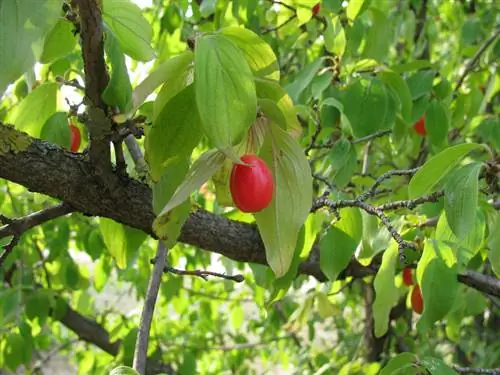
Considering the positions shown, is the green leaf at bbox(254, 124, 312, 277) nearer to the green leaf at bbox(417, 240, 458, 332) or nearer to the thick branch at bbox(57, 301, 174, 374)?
the green leaf at bbox(417, 240, 458, 332)

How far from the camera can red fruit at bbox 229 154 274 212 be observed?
2.66 feet

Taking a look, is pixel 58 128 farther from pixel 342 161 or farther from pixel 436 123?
pixel 436 123

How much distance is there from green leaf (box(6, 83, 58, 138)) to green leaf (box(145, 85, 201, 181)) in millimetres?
425

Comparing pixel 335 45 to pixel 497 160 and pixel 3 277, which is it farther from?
pixel 3 277

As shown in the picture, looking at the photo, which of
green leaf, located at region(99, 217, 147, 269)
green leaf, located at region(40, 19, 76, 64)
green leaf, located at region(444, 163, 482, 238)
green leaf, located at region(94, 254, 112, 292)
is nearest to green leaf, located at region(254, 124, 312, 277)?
green leaf, located at region(444, 163, 482, 238)

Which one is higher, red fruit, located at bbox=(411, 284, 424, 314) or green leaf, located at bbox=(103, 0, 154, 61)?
green leaf, located at bbox=(103, 0, 154, 61)

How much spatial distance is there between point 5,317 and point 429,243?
1.51 metres

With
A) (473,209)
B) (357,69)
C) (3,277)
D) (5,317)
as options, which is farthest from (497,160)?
(3,277)

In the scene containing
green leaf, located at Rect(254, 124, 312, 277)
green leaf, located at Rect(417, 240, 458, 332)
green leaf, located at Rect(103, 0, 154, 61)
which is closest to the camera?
green leaf, located at Rect(254, 124, 312, 277)

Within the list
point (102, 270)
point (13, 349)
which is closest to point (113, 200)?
point (13, 349)

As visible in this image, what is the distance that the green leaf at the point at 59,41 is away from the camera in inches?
39.8

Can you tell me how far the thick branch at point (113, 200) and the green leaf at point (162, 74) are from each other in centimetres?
29

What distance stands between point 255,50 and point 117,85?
0.53ft

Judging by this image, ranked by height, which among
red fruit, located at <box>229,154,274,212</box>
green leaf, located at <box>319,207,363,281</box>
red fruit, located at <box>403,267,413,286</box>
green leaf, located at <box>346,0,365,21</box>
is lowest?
red fruit, located at <box>403,267,413,286</box>
